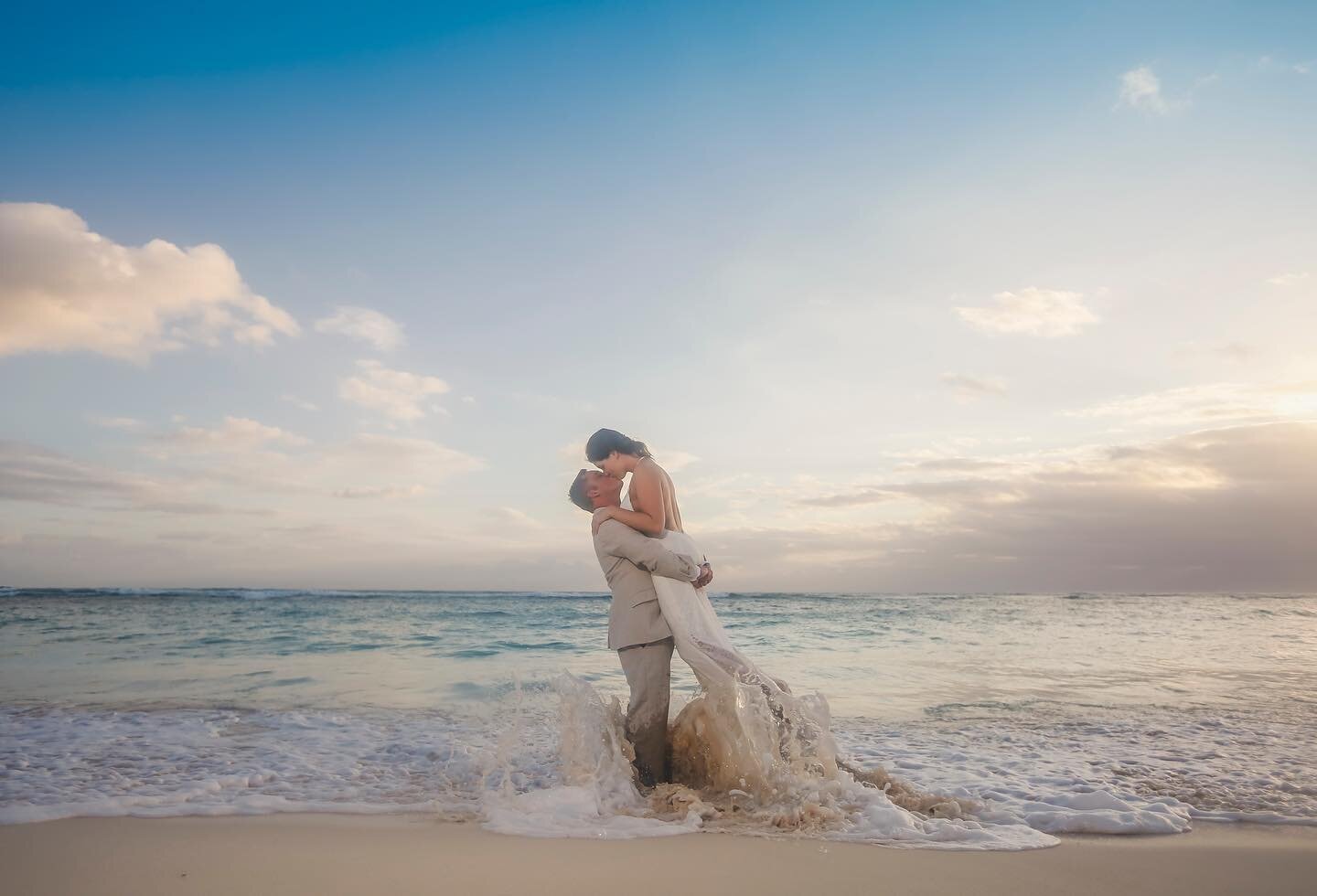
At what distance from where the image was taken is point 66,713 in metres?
7.82

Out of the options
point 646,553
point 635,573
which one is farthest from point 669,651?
point 646,553

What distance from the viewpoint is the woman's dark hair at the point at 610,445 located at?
5.25 meters

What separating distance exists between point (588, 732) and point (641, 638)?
73 centimetres

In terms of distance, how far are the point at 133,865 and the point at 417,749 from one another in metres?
3.16

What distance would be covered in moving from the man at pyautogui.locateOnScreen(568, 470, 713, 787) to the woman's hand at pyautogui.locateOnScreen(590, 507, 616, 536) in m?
0.03

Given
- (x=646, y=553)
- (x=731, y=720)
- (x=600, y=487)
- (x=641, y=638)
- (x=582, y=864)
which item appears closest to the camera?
(x=582, y=864)

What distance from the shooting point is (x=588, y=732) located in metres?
5.23

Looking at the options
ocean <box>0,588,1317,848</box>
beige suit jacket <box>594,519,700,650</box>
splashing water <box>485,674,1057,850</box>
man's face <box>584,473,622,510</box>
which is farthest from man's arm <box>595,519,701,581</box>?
ocean <box>0,588,1317,848</box>

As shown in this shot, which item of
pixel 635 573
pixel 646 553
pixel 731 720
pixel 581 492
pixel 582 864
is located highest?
pixel 581 492

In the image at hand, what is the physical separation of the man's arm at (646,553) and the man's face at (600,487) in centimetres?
22

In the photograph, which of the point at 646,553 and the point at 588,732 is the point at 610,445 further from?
the point at 588,732

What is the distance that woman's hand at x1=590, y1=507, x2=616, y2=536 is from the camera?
527 cm

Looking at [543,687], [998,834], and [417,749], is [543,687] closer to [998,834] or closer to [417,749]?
[417,749]

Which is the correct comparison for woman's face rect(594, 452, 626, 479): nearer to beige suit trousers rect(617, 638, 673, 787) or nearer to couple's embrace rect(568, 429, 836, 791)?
couple's embrace rect(568, 429, 836, 791)
